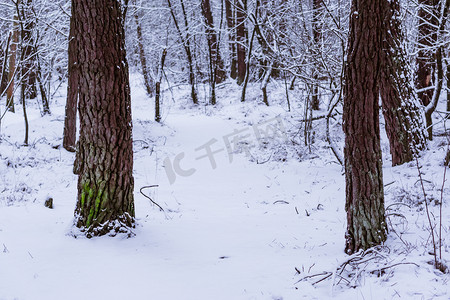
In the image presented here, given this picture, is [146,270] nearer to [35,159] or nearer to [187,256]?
[187,256]

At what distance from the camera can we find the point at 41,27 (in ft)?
42.9

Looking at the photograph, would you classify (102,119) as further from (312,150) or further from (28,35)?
(28,35)

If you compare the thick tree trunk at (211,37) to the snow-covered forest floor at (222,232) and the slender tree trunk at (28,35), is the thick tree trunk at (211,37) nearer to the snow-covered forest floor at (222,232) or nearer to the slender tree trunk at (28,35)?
the slender tree trunk at (28,35)

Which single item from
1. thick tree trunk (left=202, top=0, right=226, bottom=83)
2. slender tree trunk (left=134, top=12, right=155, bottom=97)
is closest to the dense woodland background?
thick tree trunk (left=202, top=0, right=226, bottom=83)

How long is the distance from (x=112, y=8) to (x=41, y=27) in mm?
10739

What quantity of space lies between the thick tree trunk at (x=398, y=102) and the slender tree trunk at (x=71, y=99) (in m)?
7.20

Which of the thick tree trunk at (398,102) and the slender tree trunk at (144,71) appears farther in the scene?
the slender tree trunk at (144,71)

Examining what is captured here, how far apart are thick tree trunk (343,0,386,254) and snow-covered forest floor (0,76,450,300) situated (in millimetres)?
344

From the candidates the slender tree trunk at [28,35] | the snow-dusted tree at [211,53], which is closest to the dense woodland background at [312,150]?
the slender tree trunk at [28,35]

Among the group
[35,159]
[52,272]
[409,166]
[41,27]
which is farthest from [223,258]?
[41,27]

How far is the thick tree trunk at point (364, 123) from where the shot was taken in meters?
3.51

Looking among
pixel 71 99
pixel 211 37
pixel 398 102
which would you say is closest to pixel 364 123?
pixel 398 102

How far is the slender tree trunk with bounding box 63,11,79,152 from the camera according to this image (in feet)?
30.3

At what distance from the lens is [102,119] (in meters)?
4.30
